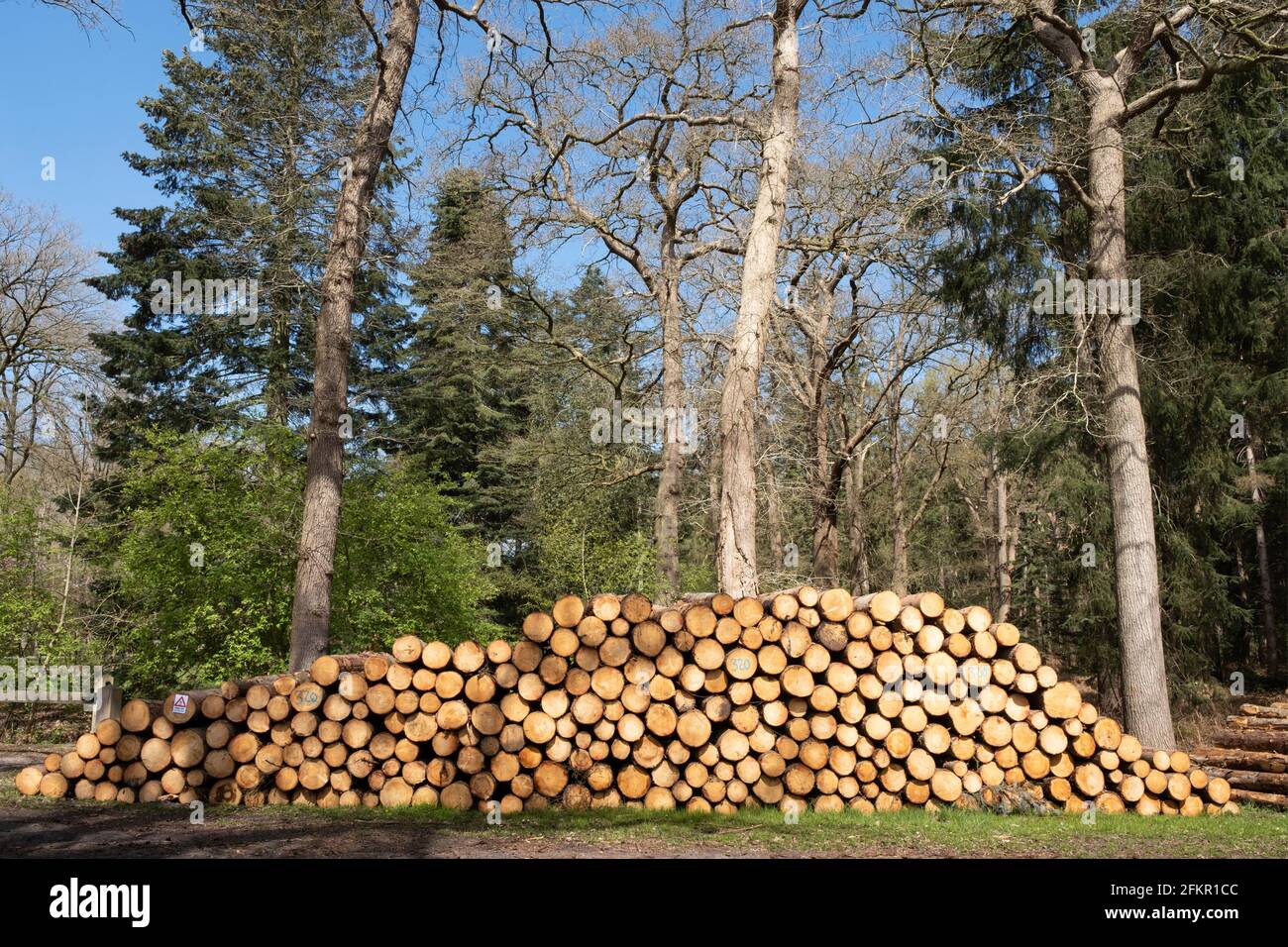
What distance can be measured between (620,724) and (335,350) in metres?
4.86

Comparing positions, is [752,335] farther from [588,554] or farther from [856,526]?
[856,526]

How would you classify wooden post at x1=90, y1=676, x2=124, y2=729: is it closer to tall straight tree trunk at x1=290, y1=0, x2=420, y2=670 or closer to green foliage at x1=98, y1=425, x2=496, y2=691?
→ tall straight tree trunk at x1=290, y1=0, x2=420, y2=670

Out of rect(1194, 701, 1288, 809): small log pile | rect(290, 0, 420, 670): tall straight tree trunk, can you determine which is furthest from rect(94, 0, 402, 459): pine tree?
rect(1194, 701, 1288, 809): small log pile

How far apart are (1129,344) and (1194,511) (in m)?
5.97

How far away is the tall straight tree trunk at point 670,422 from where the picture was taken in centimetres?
1784

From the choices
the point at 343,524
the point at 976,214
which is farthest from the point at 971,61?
the point at 343,524

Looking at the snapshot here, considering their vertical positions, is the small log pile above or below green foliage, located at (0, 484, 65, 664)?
below

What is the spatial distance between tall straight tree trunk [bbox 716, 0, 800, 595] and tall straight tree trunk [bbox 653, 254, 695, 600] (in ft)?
22.0

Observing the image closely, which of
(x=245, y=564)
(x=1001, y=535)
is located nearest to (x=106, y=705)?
(x=245, y=564)

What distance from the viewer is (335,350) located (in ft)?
32.6

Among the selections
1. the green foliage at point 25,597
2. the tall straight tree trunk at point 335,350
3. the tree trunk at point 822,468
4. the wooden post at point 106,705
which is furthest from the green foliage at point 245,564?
the tree trunk at point 822,468

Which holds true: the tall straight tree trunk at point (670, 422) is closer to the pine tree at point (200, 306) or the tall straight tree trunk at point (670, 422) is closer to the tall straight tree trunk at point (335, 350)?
the pine tree at point (200, 306)

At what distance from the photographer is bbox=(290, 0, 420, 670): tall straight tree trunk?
9461mm
